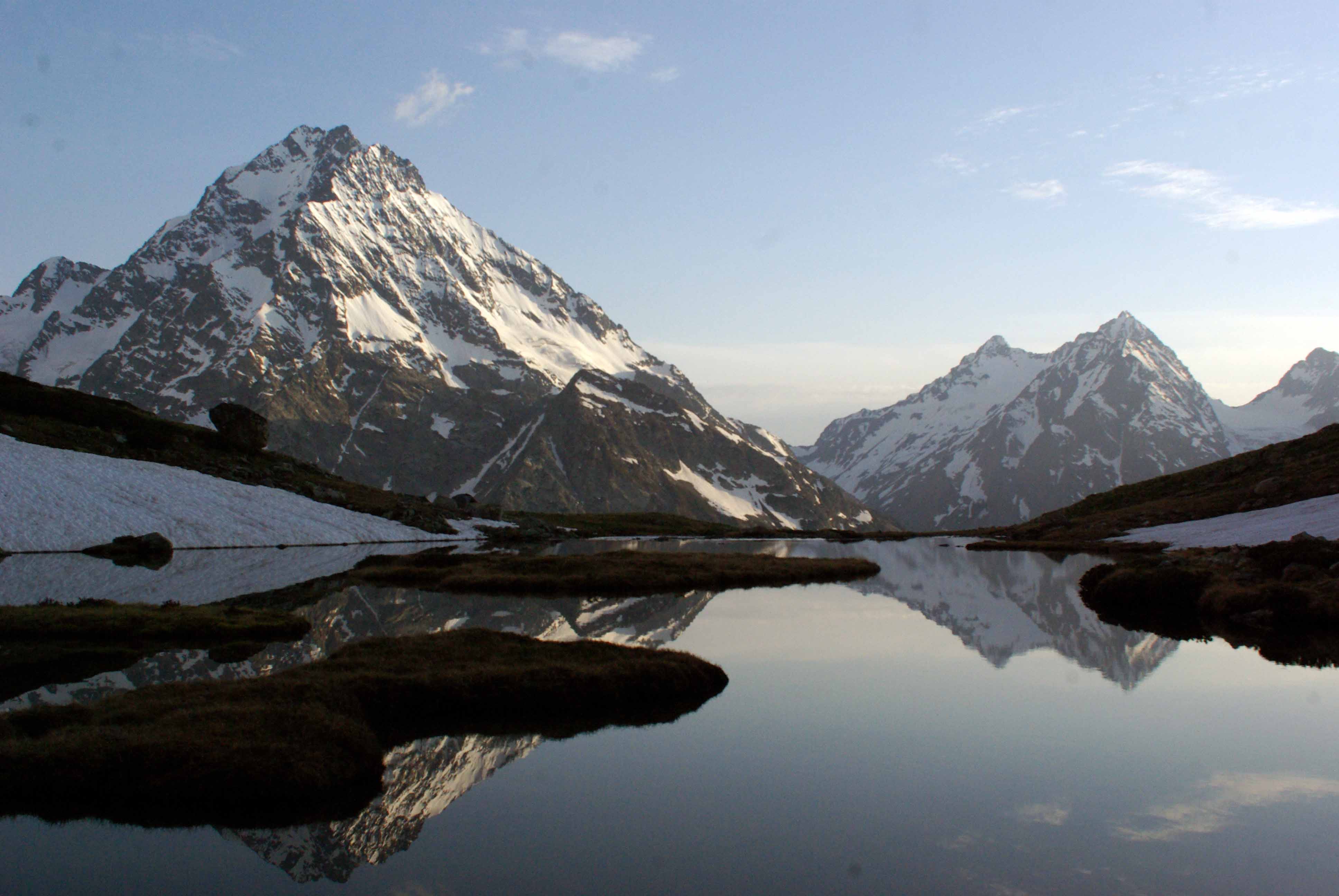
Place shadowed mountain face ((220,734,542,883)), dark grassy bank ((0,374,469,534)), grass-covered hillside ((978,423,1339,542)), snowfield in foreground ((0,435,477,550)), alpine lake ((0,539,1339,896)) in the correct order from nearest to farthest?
alpine lake ((0,539,1339,896)) → shadowed mountain face ((220,734,542,883)) → snowfield in foreground ((0,435,477,550)) → grass-covered hillside ((978,423,1339,542)) → dark grassy bank ((0,374,469,534))

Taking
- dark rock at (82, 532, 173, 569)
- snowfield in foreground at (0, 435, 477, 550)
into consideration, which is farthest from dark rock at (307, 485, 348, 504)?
dark rock at (82, 532, 173, 569)

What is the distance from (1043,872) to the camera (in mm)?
15180

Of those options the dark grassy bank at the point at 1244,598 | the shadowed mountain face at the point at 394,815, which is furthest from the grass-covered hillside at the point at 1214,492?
the shadowed mountain face at the point at 394,815

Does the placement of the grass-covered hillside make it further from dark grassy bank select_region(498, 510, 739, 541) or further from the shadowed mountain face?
the shadowed mountain face

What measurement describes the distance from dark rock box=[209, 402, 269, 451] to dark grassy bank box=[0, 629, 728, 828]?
327 ft

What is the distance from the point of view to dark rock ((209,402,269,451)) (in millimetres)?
120688

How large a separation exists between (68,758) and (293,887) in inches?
274

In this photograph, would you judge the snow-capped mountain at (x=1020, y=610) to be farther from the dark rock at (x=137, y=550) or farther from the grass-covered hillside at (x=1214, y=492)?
the dark rock at (x=137, y=550)

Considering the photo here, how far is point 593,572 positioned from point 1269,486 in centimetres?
7122

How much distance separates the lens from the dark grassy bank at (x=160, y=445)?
321 ft

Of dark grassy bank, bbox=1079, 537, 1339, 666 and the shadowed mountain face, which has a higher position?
dark grassy bank, bbox=1079, 537, 1339, 666

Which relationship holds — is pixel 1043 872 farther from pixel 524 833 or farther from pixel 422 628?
pixel 422 628

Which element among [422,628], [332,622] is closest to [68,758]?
[422,628]

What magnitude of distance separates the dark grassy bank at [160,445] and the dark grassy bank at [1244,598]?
77.2 m
